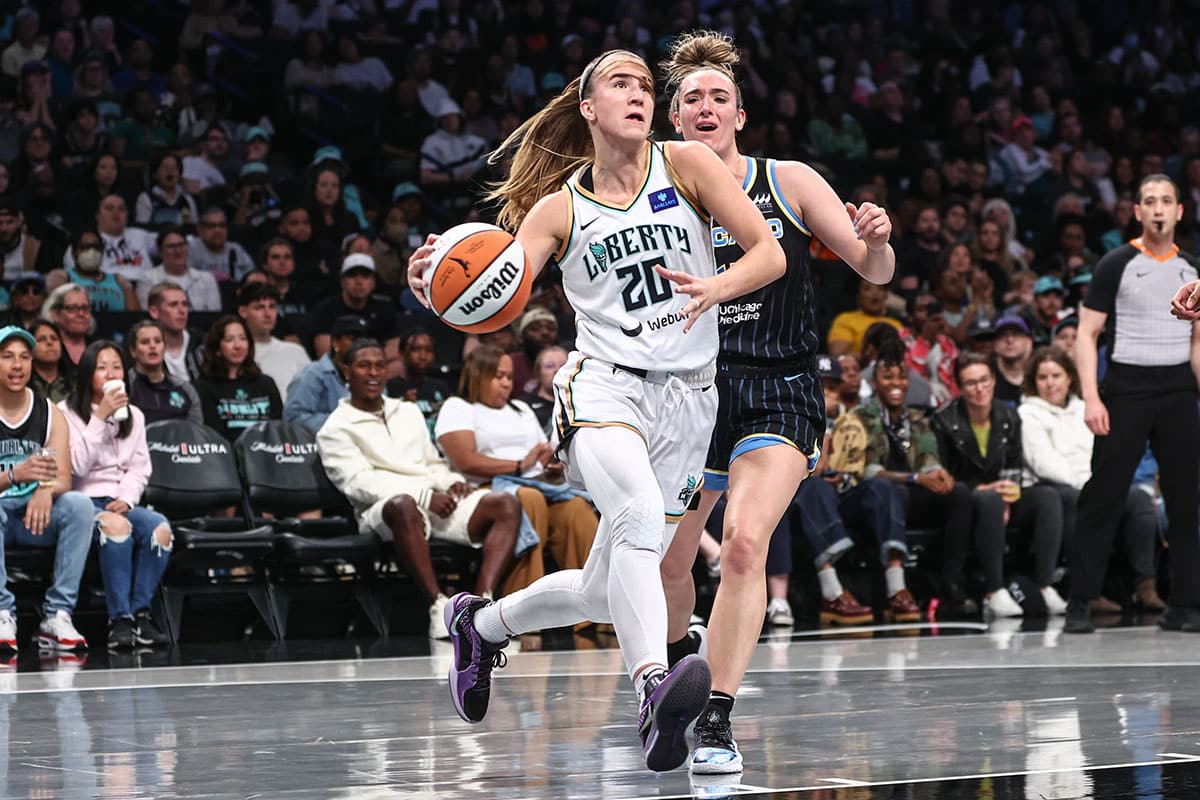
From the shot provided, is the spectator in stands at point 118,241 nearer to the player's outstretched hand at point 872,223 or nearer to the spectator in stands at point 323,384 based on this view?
the spectator in stands at point 323,384

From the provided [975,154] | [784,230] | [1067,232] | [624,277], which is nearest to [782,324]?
[784,230]

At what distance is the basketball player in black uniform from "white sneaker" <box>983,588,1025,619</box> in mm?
4668

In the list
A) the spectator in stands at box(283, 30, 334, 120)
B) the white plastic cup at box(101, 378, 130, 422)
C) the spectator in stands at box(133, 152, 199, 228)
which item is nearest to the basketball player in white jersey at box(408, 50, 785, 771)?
the white plastic cup at box(101, 378, 130, 422)

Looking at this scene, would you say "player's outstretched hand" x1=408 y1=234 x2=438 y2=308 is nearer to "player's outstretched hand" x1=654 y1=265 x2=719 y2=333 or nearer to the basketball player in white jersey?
the basketball player in white jersey

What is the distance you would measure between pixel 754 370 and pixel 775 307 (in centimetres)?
20

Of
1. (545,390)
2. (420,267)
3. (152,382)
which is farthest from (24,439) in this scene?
(420,267)

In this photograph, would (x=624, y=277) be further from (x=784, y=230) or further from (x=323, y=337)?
(x=323, y=337)

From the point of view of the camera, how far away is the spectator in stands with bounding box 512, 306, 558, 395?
10.0 m

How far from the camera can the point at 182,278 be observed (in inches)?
428

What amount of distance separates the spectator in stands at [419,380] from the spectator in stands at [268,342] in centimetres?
59

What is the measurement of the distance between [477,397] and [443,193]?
5.12 m

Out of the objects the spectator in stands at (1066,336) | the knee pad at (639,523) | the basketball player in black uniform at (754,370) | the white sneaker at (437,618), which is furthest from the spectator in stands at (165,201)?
the knee pad at (639,523)

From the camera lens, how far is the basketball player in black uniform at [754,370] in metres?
4.50

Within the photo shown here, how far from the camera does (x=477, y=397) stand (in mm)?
9016
